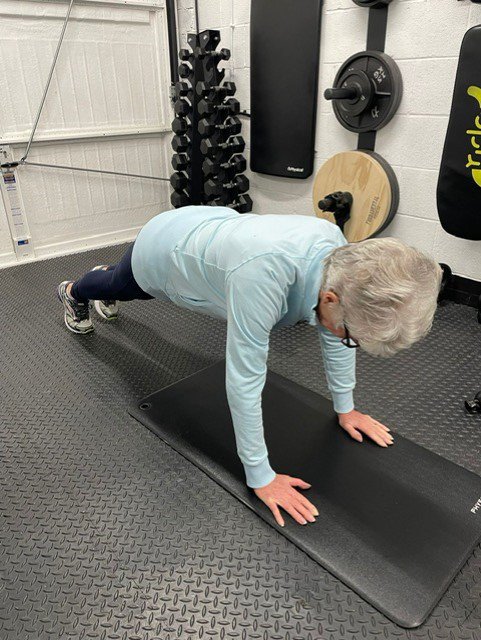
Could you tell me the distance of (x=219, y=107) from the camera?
2.98 metres

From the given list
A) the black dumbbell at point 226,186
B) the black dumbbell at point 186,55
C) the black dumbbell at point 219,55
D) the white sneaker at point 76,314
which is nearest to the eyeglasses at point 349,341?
the white sneaker at point 76,314

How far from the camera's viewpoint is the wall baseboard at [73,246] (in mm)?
3152

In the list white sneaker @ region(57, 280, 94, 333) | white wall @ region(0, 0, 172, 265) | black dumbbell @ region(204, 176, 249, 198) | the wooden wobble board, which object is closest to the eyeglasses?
white sneaker @ region(57, 280, 94, 333)

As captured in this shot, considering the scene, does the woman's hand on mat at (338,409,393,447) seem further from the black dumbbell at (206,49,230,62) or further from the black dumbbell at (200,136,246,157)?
the black dumbbell at (206,49,230,62)

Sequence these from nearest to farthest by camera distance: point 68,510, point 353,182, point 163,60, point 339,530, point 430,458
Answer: point 339,530
point 68,510
point 430,458
point 353,182
point 163,60

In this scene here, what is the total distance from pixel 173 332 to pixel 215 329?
0.66ft

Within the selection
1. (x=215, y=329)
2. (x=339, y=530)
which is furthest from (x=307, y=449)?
(x=215, y=329)

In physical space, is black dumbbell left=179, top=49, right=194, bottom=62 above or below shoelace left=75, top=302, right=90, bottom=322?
above

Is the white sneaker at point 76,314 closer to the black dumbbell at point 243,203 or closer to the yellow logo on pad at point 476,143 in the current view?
the black dumbbell at point 243,203

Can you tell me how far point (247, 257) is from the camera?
1.07m

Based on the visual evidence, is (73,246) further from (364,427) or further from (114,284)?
(364,427)

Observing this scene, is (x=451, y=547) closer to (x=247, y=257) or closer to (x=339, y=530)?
(x=339, y=530)

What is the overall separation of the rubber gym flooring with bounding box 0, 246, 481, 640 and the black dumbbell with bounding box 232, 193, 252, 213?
50.9 inches

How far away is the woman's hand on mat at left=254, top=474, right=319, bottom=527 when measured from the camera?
48.4 inches
